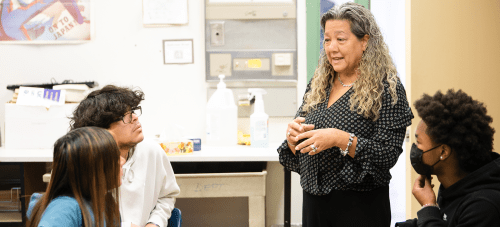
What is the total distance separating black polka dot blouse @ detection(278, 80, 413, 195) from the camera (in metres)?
1.30

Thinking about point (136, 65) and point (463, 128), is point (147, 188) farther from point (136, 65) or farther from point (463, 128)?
point (136, 65)

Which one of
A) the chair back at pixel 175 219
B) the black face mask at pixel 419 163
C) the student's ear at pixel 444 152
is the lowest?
the chair back at pixel 175 219

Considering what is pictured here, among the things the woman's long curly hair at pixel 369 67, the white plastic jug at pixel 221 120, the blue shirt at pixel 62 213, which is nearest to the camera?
the blue shirt at pixel 62 213

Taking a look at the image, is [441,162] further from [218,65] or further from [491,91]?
[218,65]

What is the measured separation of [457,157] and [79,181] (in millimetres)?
1000

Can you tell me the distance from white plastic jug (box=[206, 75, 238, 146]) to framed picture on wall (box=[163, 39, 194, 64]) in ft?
1.07

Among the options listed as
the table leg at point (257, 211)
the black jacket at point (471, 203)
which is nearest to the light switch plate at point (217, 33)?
the table leg at point (257, 211)

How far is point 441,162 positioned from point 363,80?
36cm

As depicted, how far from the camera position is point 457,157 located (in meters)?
1.15

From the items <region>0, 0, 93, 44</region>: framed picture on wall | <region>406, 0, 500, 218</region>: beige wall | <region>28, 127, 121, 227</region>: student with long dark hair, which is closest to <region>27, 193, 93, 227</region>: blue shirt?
<region>28, 127, 121, 227</region>: student with long dark hair

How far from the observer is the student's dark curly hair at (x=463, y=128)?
1.12 metres

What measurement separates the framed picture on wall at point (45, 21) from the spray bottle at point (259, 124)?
1.22m

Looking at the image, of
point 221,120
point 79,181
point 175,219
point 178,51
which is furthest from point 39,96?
point 79,181

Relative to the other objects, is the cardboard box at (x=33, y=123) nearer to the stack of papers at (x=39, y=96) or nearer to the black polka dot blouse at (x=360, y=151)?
the stack of papers at (x=39, y=96)
